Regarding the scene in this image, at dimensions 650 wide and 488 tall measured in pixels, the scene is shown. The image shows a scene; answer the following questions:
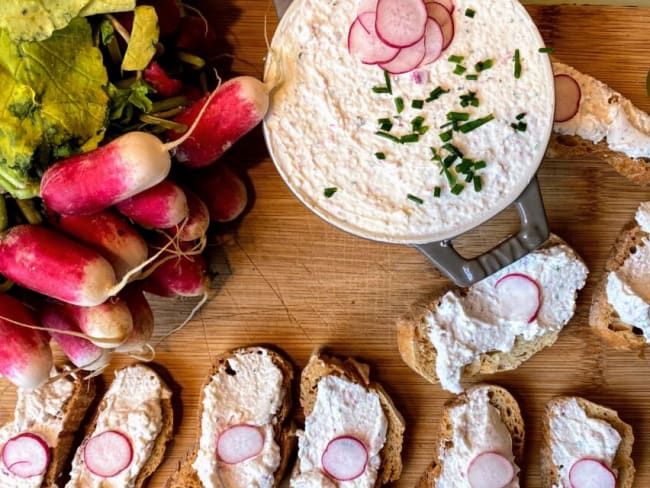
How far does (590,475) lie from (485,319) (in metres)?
0.63

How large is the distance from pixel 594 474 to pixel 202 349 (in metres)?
1.36

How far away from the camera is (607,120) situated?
78.6 inches

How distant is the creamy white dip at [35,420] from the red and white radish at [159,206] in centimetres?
76

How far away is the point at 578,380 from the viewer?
222cm

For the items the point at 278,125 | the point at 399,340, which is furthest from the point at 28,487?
the point at 278,125

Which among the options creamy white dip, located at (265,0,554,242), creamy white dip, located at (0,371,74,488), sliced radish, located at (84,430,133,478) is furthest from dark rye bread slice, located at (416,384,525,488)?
creamy white dip, located at (0,371,74,488)

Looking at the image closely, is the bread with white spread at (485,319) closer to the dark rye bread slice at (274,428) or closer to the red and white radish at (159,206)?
the dark rye bread slice at (274,428)

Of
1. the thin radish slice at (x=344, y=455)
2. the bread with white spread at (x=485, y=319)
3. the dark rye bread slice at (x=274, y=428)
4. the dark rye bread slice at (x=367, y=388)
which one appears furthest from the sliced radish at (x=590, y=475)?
the dark rye bread slice at (x=274, y=428)

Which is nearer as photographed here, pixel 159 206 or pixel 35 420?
pixel 159 206

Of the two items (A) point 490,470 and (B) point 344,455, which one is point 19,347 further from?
(A) point 490,470

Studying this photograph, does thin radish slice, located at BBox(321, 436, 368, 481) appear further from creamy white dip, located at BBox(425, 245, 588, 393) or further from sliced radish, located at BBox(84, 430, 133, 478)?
sliced radish, located at BBox(84, 430, 133, 478)

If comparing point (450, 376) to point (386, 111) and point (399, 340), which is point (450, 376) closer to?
→ point (399, 340)

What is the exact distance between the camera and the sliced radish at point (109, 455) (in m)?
2.08

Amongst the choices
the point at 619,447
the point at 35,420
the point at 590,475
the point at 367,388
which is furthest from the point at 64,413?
the point at 619,447
